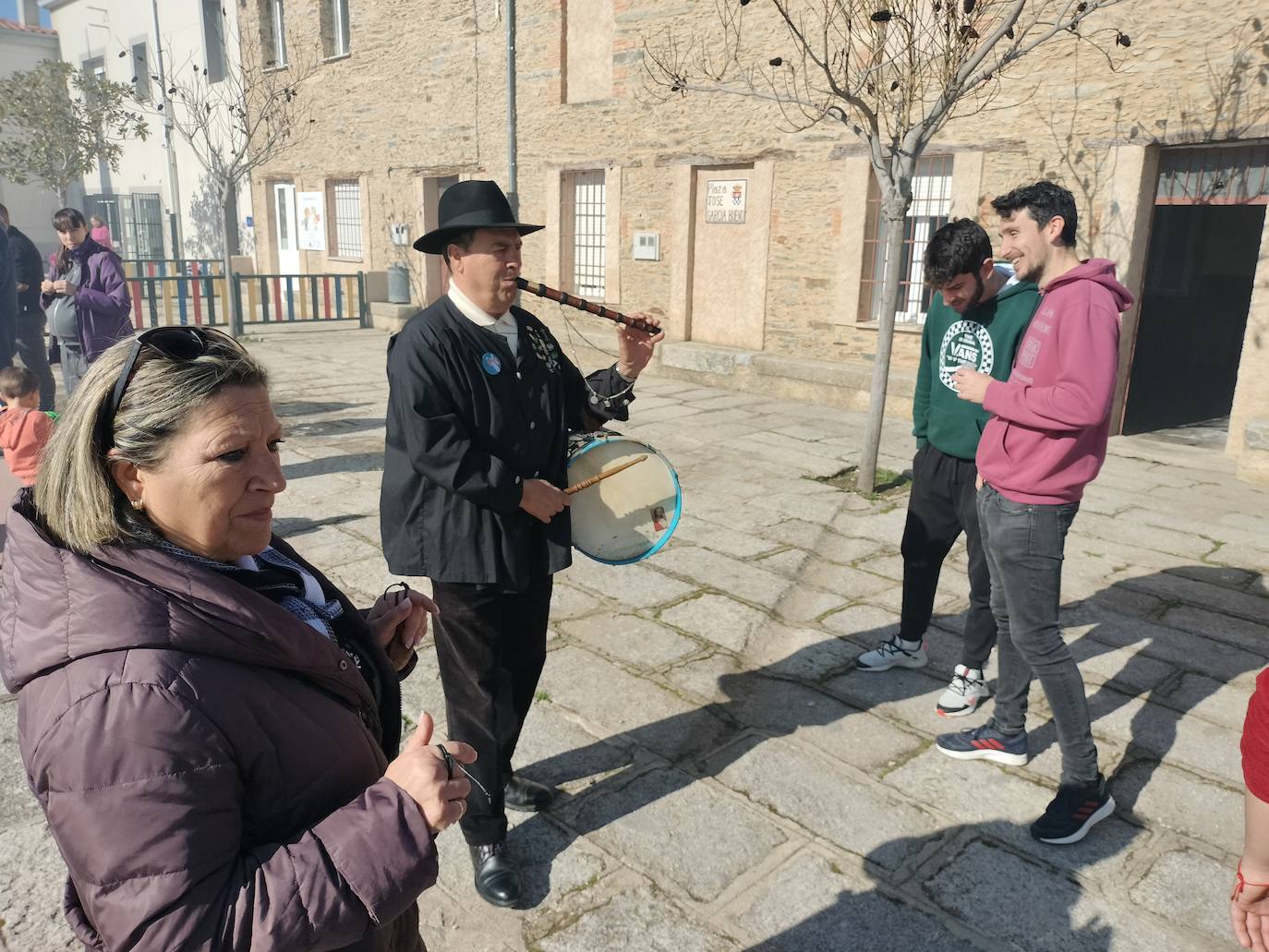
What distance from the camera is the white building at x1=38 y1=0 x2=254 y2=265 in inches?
856

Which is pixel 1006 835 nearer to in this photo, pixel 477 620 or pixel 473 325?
pixel 477 620

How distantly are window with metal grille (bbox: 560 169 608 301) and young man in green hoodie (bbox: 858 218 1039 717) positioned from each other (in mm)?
10236

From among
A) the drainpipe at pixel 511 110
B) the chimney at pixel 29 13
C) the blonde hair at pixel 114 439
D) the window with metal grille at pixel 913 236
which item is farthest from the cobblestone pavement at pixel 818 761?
the chimney at pixel 29 13

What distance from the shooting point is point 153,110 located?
971 inches

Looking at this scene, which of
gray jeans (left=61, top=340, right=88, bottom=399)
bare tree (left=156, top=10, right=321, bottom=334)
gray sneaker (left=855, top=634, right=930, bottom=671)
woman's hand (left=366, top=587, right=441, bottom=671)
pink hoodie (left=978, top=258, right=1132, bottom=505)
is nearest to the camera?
woman's hand (left=366, top=587, right=441, bottom=671)

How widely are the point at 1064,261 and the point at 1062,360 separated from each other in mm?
371

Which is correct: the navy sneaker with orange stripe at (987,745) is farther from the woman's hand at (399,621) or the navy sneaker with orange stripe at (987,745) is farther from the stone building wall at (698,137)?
the stone building wall at (698,137)

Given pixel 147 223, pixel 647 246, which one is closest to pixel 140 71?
pixel 147 223

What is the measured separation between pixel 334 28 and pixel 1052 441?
18770 millimetres

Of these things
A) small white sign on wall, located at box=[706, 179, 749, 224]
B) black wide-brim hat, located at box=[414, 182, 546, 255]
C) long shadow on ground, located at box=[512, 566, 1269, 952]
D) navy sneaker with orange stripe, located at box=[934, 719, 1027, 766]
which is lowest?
long shadow on ground, located at box=[512, 566, 1269, 952]

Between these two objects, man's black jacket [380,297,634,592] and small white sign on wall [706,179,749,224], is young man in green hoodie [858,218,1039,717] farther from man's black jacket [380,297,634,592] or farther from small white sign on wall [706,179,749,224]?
small white sign on wall [706,179,749,224]

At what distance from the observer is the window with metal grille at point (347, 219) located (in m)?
18.5

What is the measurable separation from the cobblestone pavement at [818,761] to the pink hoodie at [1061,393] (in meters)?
1.14

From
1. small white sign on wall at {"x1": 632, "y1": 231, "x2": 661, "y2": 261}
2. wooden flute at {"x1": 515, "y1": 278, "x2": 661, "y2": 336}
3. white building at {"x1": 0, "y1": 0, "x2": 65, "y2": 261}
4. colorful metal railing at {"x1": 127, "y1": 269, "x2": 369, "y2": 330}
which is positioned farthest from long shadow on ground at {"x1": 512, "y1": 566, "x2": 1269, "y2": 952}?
white building at {"x1": 0, "y1": 0, "x2": 65, "y2": 261}
